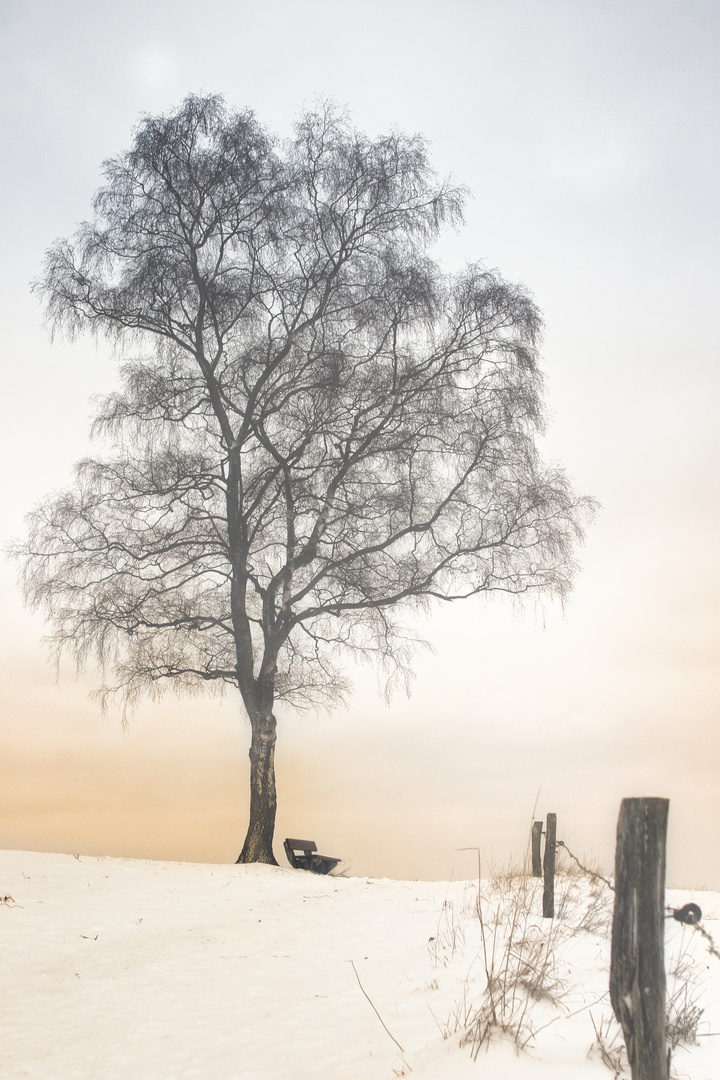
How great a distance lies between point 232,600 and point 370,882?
5123mm

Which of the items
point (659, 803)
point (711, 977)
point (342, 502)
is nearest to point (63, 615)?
point (342, 502)

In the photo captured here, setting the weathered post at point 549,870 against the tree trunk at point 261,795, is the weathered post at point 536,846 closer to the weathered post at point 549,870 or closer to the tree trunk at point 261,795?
the weathered post at point 549,870

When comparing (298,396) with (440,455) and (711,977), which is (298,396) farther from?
(711,977)

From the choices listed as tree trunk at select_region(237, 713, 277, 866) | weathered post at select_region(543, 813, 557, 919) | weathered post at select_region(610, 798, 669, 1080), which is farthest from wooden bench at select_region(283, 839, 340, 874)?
weathered post at select_region(610, 798, 669, 1080)

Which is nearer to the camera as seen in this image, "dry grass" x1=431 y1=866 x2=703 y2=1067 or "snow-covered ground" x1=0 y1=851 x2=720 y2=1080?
"dry grass" x1=431 y1=866 x2=703 y2=1067

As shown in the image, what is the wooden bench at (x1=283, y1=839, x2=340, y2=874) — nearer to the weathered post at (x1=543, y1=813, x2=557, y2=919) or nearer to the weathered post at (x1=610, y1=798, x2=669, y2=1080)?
the weathered post at (x1=543, y1=813, x2=557, y2=919)

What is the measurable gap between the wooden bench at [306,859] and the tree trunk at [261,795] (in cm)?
34

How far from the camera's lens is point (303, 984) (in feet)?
21.6

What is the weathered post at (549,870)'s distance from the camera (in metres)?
8.57

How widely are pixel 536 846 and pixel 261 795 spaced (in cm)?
522

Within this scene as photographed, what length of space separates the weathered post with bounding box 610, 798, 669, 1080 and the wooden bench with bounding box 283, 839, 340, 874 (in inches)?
450

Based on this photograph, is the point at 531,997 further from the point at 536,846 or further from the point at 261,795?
the point at 261,795

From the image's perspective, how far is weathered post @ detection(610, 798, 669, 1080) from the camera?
3.55 m

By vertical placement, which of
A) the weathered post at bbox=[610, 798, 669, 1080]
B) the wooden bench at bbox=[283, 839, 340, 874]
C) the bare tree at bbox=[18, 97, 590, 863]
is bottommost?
the wooden bench at bbox=[283, 839, 340, 874]
